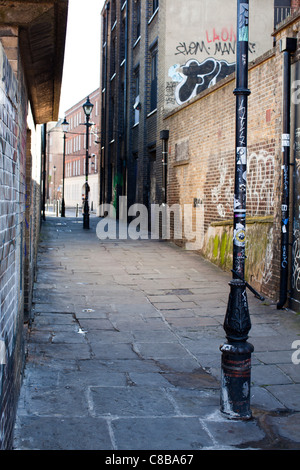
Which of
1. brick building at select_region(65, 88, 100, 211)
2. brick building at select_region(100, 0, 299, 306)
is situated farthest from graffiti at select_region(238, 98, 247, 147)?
brick building at select_region(65, 88, 100, 211)

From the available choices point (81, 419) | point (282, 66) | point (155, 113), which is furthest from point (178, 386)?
point (155, 113)

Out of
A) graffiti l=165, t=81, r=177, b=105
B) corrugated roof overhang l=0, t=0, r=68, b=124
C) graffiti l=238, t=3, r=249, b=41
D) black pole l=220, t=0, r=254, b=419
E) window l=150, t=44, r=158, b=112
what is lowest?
black pole l=220, t=0, r=254, b=419

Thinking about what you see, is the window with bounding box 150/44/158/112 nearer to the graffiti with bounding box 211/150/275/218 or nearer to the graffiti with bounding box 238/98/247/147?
the graffiti with bounding box 211/150/275/218

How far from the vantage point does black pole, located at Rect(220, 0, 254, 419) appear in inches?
179

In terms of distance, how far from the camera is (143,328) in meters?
7.48

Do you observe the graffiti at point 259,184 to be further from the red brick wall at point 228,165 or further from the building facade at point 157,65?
the building facade at point 157,65

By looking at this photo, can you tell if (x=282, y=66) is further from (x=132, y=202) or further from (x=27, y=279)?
(x=132, y=202)

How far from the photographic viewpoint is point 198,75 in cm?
1836

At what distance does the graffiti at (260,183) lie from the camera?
9.91 m

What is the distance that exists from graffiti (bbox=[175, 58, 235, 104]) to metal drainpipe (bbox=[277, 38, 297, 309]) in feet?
32.5

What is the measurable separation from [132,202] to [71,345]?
18.8 metres

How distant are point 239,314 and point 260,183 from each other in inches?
242

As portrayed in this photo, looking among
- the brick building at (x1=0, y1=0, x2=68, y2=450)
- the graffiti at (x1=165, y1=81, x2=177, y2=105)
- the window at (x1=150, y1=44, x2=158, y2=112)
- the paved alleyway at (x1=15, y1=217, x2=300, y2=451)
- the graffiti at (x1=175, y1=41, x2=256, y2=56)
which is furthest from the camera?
the window at (x1=150, y1=44, x2=158, y2=112)

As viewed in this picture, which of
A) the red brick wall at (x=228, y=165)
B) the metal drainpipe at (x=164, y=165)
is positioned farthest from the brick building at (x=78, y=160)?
the red brick wall at (x=228, y=165)
